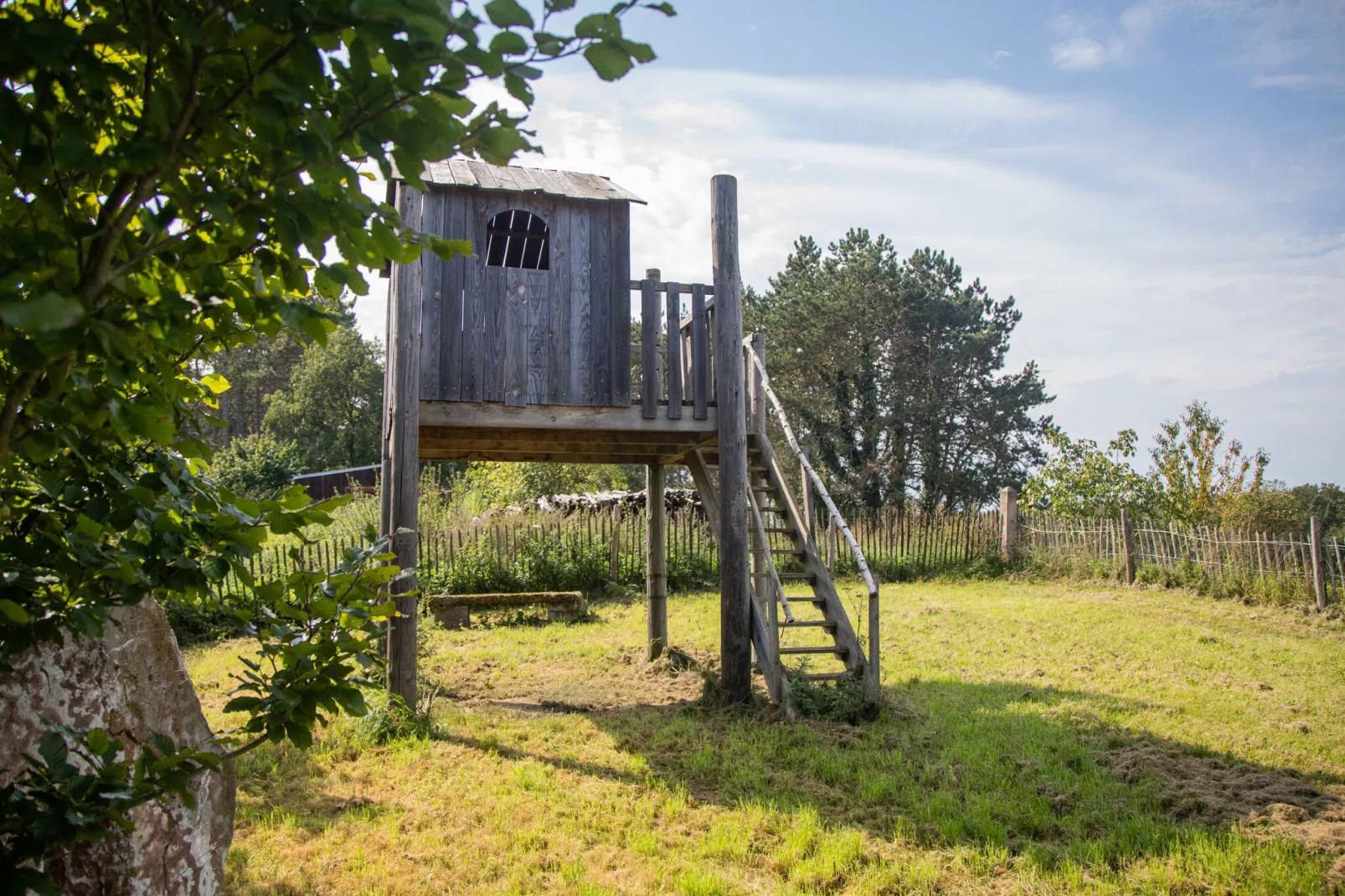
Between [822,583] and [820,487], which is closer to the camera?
[822,583]

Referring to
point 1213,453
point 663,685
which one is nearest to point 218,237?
point 663,685

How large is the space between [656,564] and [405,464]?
14.9ft

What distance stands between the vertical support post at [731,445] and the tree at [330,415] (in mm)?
37060

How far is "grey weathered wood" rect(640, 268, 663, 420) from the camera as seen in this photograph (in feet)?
27.8

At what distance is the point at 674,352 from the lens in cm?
906

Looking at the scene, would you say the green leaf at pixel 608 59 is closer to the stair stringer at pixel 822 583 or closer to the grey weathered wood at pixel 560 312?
the grey weathered wood at pixel 560 312

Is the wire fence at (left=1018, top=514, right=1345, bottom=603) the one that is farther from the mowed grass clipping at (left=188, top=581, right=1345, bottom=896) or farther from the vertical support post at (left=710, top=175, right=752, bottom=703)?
the vertical support post at (left=710, top=175, right=752, bottom=703)

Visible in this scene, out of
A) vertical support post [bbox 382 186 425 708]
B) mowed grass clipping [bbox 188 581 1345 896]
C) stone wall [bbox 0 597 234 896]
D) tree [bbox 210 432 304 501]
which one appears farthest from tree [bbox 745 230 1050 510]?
stone wall [bbox 0 597 234 896]

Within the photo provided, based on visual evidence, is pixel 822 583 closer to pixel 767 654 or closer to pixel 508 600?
pixel 767 654

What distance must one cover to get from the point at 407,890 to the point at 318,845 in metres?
0.91

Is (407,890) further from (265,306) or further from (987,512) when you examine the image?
(987,512)

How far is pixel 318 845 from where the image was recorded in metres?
5.23

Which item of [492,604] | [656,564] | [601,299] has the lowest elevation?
[492,604]

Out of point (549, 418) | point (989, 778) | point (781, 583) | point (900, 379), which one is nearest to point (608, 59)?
point (989, 778)
